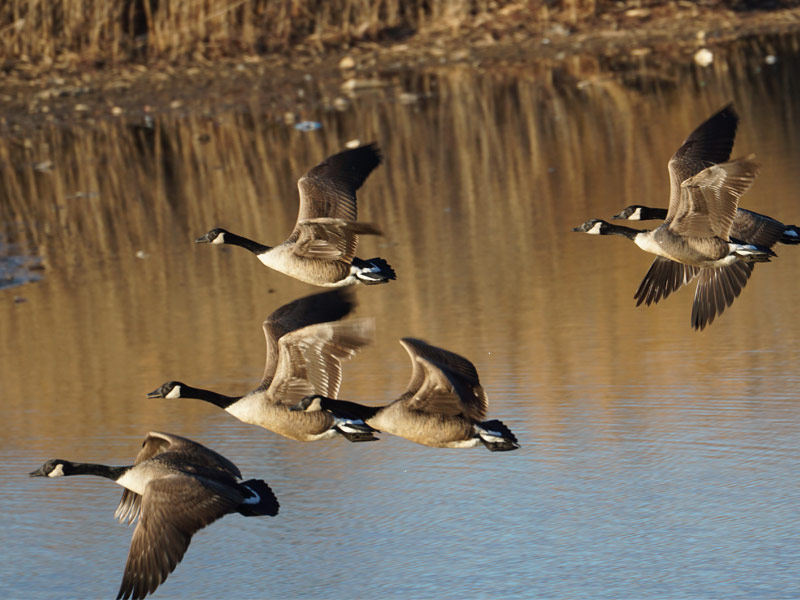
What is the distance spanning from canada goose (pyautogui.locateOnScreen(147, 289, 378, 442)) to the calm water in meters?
0.88

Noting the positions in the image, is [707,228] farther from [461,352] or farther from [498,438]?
[461,352]

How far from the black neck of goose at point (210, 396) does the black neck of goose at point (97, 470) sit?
874 mm

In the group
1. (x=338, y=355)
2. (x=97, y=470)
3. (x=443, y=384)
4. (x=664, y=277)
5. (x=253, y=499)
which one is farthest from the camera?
(x=664, y=277)

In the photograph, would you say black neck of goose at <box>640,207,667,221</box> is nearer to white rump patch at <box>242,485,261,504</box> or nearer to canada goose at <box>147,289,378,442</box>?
canada goose at <box>147,289,378,442</box>

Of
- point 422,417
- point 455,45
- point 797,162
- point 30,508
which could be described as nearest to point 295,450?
point 30,508

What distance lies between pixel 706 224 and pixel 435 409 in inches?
79.7

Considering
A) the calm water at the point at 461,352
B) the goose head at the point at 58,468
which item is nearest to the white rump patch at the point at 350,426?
the calm water at the point at 461,352

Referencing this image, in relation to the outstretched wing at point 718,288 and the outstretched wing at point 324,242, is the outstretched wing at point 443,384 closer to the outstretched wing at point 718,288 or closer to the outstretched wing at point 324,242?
the outstretched wing at point 324,242

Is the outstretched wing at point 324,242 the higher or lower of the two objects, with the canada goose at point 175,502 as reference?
higher

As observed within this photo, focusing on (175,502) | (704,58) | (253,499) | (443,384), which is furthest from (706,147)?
(704,58)

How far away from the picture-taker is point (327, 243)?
8.88 metres

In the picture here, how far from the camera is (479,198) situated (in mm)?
16484

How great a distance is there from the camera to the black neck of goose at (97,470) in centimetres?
795

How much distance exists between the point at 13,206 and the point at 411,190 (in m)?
5.26
